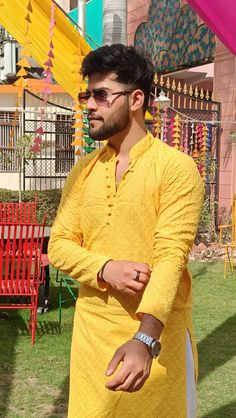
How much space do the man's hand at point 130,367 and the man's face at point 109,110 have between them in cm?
71

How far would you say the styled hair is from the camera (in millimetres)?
2018

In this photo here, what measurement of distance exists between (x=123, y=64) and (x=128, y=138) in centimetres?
25

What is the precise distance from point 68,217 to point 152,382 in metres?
0.62

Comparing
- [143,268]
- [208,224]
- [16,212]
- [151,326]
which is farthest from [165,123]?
[151,326]

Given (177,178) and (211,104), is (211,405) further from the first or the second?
(211,104)

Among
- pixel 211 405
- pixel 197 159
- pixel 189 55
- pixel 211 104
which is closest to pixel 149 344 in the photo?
pixel 211 405

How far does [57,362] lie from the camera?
4.98 meters

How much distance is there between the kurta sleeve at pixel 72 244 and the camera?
196cm

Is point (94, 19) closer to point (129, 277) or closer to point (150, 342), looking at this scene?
point (129, 277)

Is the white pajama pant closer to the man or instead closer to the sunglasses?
the man

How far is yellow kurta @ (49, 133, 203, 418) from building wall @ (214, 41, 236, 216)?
9.39 meters

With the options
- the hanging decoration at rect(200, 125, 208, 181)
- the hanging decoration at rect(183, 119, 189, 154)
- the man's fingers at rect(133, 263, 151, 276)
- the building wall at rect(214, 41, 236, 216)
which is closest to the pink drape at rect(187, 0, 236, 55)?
the man's fingers at rect(133, 263, 151, 276)

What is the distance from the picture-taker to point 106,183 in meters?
2.07

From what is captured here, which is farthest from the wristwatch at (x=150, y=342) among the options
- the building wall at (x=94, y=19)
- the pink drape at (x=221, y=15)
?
the building wall at (x=94, y=19)
